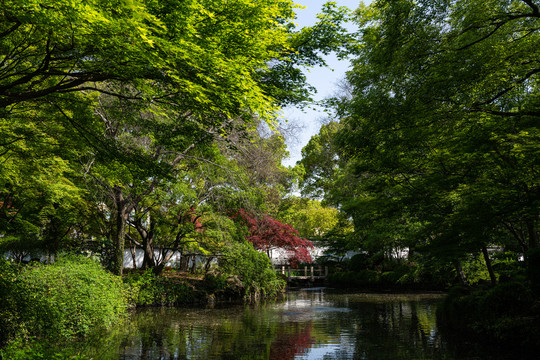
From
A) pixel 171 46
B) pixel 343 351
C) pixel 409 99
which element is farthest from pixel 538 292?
pixel 171 46

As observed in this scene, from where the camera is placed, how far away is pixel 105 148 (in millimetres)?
8195

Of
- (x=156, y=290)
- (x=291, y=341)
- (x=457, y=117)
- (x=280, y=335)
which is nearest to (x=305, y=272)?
(x=156, y=290)

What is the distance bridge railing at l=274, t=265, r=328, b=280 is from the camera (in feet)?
120

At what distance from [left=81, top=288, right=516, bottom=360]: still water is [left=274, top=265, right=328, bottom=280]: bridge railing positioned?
60.3ft

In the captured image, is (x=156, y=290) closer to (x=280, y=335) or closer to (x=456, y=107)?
(x=280, y=335)

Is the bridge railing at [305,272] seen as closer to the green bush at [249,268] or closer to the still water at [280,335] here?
the green bush at [249,268]

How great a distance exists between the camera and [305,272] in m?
36.7

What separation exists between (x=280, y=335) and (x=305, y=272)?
25279 mm

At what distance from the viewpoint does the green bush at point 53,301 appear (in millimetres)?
8484

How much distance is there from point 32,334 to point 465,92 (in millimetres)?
10748

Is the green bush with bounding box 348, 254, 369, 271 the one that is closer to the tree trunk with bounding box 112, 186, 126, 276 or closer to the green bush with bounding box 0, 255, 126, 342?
the tree trunk with bounding box 112, 186, 126, 276

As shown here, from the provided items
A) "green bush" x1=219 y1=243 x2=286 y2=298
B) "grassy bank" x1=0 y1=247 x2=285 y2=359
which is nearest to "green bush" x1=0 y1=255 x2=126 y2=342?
"grassy bank" x1=0 y1=247 x2=285 y2=359

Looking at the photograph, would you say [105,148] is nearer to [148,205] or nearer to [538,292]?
[538,292]

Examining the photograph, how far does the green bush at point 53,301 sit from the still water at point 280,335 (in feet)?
2.87
